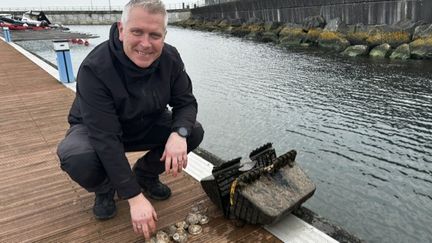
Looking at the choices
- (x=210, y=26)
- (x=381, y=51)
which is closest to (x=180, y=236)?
(x=381, y=51)

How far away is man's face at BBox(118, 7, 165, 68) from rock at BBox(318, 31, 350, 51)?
21.9m

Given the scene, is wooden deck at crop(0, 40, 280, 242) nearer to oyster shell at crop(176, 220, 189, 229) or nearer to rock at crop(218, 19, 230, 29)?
oyster shell at crop(176, 220, 189, 229)

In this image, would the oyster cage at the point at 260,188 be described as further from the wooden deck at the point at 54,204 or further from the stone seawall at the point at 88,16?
the stone seawall at the point at 88,16

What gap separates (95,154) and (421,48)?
19354 millimetres

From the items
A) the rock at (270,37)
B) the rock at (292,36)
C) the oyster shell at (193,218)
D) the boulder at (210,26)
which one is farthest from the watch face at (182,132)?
the boulder at (210,26)

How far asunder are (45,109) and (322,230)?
5883 mm

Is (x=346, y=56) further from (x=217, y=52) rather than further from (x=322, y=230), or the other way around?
(x=322, y=230)

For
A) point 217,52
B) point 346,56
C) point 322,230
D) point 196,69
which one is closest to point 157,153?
point 322,230

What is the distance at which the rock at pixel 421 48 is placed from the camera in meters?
17.8

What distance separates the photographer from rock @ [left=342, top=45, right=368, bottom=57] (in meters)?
20.5

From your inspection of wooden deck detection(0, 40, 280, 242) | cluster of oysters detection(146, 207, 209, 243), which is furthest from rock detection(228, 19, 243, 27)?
cluster of oysters detection(146, 207, 209, 243)

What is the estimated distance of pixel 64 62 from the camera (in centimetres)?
922

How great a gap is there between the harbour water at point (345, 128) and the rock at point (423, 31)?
8.48 feet

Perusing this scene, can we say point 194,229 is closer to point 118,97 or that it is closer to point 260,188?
point 260,188
